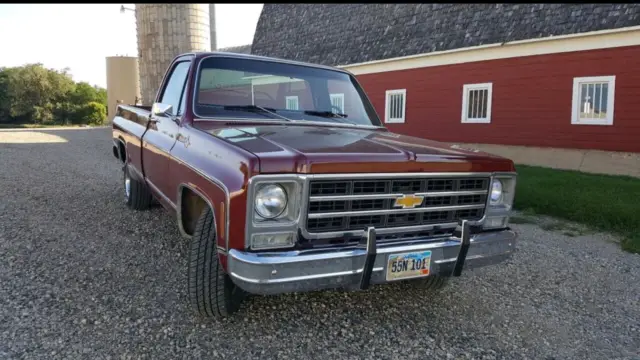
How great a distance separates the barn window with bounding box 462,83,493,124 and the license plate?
1109 centimetres

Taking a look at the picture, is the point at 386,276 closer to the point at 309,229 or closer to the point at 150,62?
the point at 309,229

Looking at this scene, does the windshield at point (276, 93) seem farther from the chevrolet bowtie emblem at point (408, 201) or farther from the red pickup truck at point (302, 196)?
the chevrolet bowtie emblem at point (408, 201)

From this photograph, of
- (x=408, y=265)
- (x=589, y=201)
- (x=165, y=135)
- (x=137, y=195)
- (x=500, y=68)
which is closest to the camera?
(x=408, y=265)

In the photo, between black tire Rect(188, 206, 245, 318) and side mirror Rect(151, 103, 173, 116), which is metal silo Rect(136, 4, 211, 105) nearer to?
side mirror Rect(151, 103, 173, 116)

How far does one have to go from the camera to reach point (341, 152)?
271 cm

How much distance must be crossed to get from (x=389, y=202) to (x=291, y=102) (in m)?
1.60

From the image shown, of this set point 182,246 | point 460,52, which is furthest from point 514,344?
point 460,52

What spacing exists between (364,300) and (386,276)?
895mm

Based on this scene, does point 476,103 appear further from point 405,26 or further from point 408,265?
point 408,265

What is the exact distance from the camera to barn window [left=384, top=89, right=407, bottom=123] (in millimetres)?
15312

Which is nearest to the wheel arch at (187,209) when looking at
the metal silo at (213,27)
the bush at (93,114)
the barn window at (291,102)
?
the barn window at (291,102)

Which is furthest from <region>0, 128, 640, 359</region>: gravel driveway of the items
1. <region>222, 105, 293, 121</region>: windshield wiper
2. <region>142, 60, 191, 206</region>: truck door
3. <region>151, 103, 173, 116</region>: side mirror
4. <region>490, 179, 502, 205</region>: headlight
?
<region>222, 105, 293, 121</region>: windshield wiper

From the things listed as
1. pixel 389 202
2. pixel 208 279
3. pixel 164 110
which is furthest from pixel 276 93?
pixel 208 279

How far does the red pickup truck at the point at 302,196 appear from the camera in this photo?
8.36 ft
